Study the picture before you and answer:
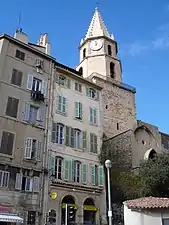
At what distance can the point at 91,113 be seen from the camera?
28.7m

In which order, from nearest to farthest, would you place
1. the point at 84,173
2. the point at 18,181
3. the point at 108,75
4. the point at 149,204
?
the point at 149,204 < the point at 18,181 < the point at 84,173 < the point at 108,75

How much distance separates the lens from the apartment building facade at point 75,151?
23047 mm

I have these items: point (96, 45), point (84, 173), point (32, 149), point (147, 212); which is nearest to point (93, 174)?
Result: point (84, 173)

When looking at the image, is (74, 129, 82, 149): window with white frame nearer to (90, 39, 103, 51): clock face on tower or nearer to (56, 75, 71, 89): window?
(56, 75, 71, 89): window

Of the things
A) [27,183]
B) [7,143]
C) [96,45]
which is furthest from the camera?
[96,45]

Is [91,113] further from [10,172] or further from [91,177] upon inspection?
[10,172]

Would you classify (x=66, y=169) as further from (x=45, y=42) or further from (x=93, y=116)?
(x=45, y=42)

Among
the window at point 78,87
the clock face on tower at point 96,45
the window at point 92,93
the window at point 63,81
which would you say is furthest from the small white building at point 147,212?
the clock face on tower at point 96,45

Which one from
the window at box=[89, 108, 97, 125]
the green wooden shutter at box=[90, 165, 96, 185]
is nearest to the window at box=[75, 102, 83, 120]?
the window at box=[89, 108, 97, 125]

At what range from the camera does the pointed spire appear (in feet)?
131

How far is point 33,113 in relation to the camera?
2419cm

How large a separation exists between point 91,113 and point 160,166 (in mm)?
8449

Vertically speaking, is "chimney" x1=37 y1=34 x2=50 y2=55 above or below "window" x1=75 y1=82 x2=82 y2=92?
above

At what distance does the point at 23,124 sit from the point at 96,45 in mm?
19698
